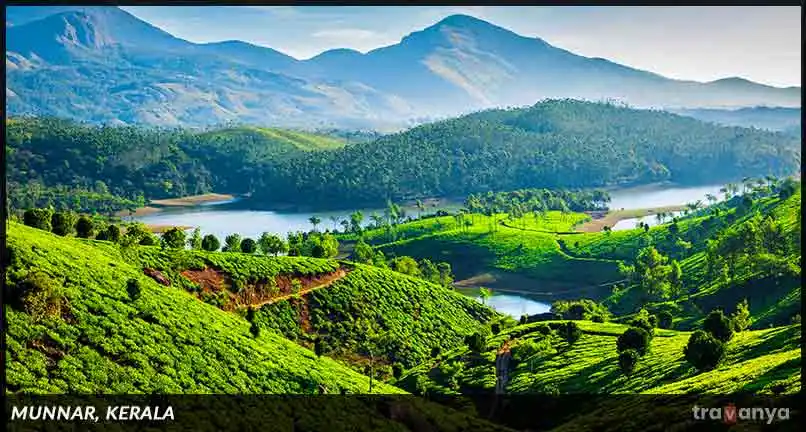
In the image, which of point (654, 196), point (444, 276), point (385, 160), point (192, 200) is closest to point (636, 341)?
point (444, 276)

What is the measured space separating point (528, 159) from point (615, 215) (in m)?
45.1

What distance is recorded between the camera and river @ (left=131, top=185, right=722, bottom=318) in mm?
105625

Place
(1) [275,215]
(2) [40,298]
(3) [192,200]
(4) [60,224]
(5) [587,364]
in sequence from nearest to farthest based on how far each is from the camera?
(2) [40,298] → (5) [587,364] → (4) [60,224] → (1) [275,215] → (3) [192,200]

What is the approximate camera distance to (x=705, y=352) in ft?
63.7

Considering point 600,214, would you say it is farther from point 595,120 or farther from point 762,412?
point 762,412

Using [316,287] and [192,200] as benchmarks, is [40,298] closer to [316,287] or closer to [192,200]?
[316,287]

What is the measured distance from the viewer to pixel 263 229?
10562 centimetres

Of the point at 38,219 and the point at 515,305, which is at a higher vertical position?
the point at 38,219

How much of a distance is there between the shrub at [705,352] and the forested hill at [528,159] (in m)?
116

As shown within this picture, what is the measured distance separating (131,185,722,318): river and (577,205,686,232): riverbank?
1936 mm

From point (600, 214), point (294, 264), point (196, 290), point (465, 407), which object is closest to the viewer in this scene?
point (465, 407)

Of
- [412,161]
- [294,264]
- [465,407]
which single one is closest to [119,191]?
[412,161]

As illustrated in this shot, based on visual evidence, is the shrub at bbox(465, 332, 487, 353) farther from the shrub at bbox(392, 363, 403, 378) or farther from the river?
the river

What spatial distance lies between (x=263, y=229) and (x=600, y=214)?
5665 centimetres
